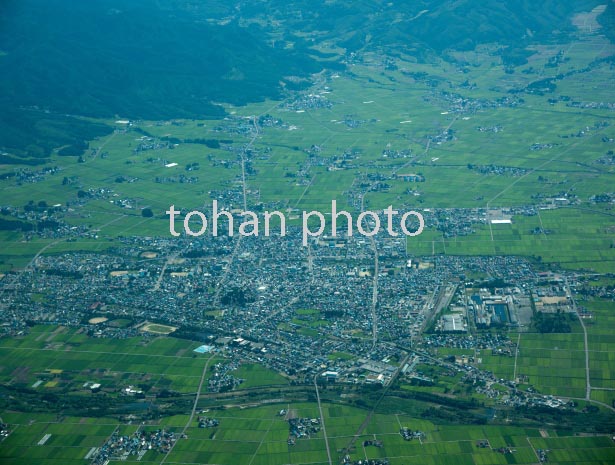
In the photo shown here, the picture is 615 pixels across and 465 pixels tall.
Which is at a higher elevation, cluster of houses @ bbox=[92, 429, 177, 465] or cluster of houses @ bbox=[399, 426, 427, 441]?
cluster of houses @ bbox=[399, 426, 427, 441]

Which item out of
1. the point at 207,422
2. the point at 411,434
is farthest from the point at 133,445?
the point at 411,434

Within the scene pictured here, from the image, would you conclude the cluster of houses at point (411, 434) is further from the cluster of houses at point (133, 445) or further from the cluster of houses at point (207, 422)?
the cluster of houses at point (133, 445)

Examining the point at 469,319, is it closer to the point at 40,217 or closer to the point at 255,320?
the point at 255,320

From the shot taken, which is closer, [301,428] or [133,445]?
[133,445]

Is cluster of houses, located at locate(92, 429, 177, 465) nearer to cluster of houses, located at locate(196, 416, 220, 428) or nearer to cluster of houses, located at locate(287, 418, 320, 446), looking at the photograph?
cluster of houses, located at locate(196, 416, 220, 428)

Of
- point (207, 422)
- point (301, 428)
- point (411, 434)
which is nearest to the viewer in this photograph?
point (411, 434)

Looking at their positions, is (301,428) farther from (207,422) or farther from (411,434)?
(411,434)

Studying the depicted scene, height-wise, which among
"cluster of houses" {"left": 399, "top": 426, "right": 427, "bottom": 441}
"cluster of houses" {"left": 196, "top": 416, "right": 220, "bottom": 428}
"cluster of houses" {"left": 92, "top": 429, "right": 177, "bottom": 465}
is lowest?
"cluster of houses" {"left": 92, "top": 429, "right": 177, "bottom": 465}

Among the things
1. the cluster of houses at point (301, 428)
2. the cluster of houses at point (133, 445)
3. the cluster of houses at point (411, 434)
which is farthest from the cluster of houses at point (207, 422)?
the cluster of houses at point (411, 434)

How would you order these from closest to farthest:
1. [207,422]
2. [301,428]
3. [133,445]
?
[133,445] → [301,428] → [207,422]

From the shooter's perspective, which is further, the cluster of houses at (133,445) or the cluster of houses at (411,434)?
the cluster of houses at (411,434)

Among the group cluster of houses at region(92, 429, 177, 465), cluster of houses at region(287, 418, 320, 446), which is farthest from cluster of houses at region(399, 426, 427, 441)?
cluster of houses at region(92, 429, 177, 465)

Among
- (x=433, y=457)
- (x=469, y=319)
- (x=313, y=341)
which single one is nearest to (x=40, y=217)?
(x=313, y=341)
